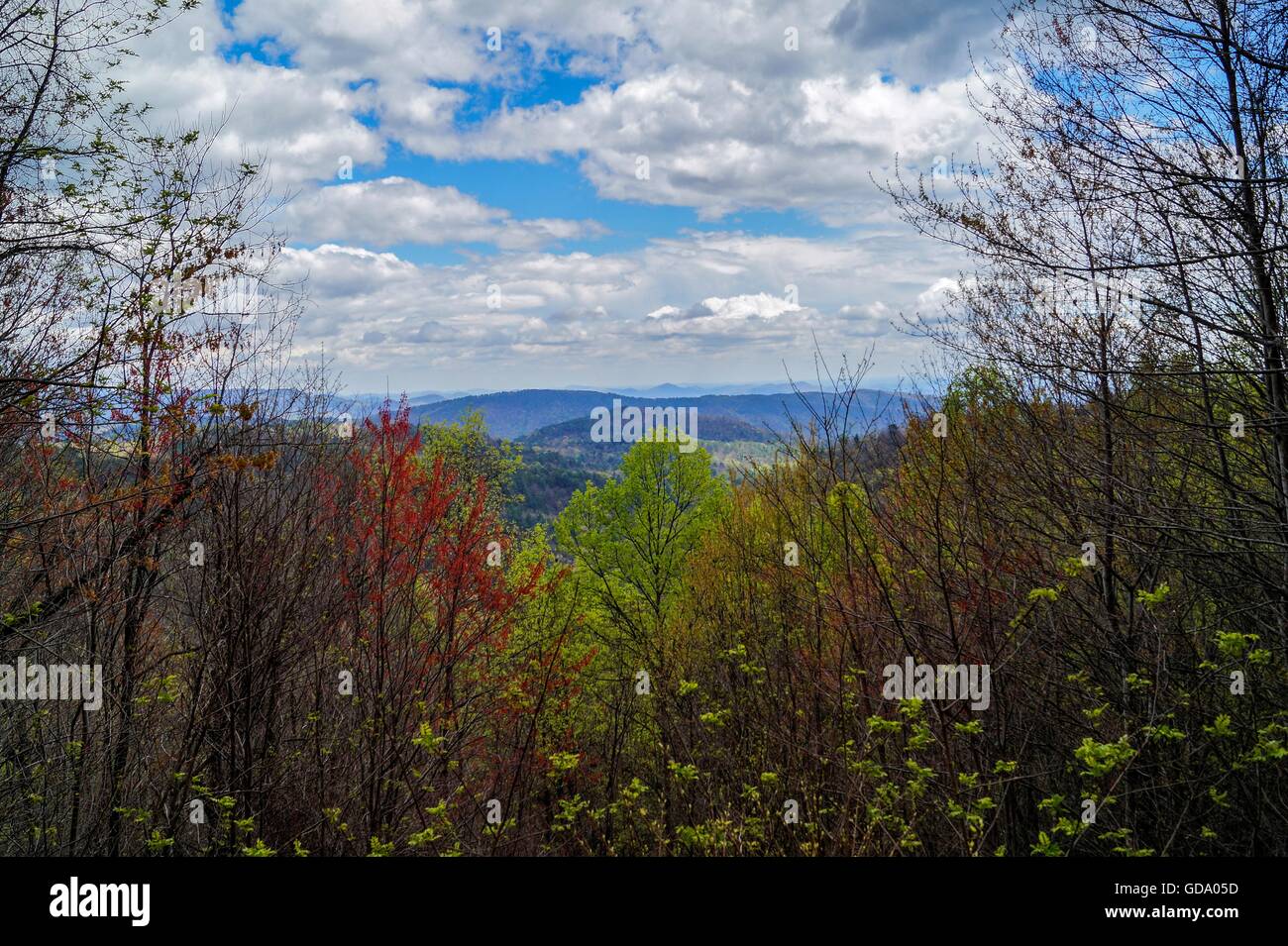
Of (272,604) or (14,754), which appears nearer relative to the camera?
(14,754)

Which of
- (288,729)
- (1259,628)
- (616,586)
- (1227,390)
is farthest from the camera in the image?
(616,586)

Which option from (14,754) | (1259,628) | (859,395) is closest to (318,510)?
(14,754)

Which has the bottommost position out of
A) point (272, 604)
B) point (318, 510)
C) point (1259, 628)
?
point (1259, 628)

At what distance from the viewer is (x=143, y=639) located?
8172mm

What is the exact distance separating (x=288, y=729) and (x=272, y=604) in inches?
99.3

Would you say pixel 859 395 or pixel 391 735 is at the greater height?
pixel 859 395

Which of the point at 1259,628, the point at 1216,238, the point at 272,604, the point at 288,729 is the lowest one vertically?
the point at 288,729

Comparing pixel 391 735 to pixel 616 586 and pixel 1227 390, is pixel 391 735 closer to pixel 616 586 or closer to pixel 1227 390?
pixel 1227 390

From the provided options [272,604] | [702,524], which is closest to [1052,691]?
[272,604]

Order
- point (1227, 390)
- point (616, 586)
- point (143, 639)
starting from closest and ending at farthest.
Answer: point (1227, 390), point (143, 639), point (616, 586)

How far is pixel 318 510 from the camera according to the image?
27.7 feet

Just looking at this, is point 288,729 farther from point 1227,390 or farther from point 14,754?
point 1227,390
